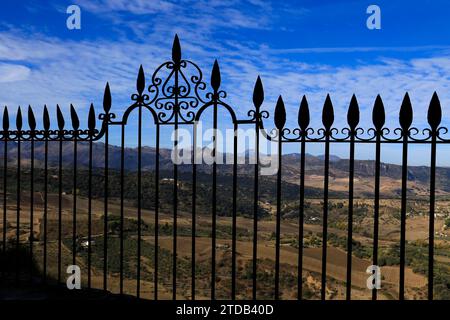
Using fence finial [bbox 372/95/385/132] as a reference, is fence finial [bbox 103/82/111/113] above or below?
above

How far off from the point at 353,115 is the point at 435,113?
2.67 ft

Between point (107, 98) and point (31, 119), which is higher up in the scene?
point (107, 98)

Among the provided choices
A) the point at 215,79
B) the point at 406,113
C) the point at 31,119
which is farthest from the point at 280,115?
the point at 31,119

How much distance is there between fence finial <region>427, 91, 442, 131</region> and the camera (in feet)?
14.5

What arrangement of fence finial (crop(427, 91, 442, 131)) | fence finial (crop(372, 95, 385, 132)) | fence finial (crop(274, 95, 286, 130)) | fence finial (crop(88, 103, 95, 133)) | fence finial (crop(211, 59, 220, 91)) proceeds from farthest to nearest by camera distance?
fence finial (crop(88, 103, 95, 133))
fence finial (crop(211, 59, 220, 91))
fence finial (crop(274, 95, 286, 130))
fence finial (crop(372, 95, 385, 132))
fence finial (crop(427, 91, 442, 131))

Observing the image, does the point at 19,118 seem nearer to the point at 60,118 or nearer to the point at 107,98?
the point at 60,118

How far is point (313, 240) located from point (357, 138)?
4031cm

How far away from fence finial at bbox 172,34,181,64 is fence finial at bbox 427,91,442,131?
2.93 meters

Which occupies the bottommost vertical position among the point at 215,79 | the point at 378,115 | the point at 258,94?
the point at 378,115

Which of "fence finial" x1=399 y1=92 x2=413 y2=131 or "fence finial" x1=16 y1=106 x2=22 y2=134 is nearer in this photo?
"fence finial" x1=399 y1=92 x2=413 y2=131

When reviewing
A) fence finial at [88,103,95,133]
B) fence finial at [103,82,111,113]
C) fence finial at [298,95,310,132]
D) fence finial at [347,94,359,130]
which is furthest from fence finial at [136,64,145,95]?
fence finial at [347,94,359,130]

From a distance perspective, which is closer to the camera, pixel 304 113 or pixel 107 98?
pixel 304 113

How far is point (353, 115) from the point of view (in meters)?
4.61

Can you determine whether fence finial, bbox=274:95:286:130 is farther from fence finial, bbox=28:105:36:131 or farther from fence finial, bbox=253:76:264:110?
fence finial, bbox=28:105:36:131
